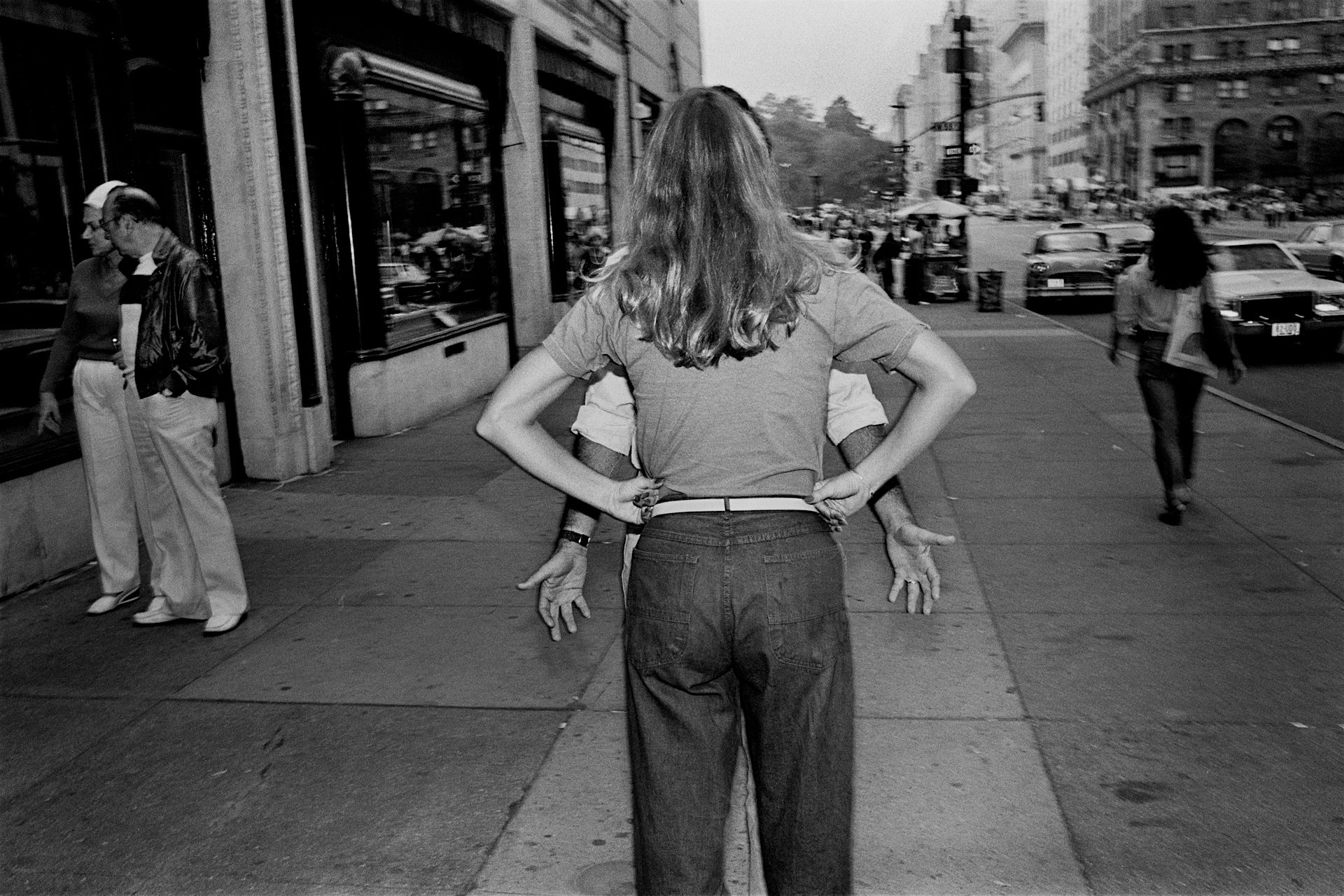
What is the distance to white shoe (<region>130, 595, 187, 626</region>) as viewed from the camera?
231 inches

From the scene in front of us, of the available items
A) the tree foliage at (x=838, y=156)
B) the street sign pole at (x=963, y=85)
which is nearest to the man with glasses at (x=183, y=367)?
the street sign pole at (x=963, y=85)

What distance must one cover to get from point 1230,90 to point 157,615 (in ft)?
438

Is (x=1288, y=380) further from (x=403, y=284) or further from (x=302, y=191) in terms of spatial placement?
(x=302, y=191)

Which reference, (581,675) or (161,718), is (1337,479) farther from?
(161,718)

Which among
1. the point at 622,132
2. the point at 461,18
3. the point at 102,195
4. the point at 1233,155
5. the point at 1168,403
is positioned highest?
the point at 1233,155

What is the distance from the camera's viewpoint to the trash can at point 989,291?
952 inches

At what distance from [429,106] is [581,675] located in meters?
9.42

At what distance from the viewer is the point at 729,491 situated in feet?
7.63

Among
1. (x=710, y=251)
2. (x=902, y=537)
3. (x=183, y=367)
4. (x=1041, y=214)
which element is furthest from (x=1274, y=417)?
(x=1041, y=214)

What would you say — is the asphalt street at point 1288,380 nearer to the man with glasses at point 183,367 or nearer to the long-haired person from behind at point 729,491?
the man with glasses at point 183,367

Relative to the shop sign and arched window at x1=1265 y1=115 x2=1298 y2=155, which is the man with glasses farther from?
arched window at x1=1265 y1=115 x2=1298 y2=155

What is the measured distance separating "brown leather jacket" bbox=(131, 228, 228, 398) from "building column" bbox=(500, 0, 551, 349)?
389 inches

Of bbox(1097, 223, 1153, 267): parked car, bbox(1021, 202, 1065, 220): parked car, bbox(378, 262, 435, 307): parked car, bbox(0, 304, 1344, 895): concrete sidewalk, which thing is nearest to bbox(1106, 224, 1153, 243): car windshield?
bbox(1097, 223, 1153, 267): parked car

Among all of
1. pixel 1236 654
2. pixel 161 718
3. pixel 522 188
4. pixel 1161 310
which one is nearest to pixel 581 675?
pixel 161 718
